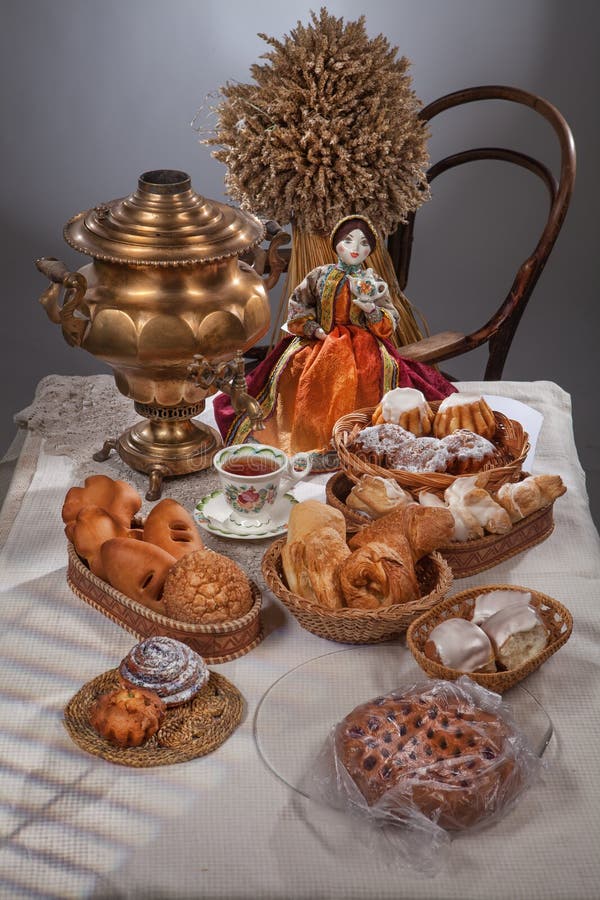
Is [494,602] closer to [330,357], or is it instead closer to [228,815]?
[228,815]

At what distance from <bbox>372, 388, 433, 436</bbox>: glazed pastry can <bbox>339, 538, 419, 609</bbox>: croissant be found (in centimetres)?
43

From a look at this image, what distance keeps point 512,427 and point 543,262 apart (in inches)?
30.7

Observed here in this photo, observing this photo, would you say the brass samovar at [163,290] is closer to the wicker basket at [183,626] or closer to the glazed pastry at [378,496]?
the glazed pastry at [378,496]

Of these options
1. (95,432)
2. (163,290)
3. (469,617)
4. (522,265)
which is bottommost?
(95,432)

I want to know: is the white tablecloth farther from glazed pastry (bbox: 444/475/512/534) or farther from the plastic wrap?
glazed pastry (bbox: 444/475/512/534)

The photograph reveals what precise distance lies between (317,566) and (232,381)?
0.42 metres

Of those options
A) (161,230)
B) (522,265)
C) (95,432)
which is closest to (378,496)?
(161,230)

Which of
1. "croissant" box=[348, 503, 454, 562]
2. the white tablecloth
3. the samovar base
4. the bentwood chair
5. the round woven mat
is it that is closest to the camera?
the white tablecloth

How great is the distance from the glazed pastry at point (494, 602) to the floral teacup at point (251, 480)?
40cm

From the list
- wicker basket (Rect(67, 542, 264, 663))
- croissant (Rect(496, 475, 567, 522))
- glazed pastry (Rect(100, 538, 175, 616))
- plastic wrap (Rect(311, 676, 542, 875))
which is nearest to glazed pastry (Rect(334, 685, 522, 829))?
plastic wrap (Rect(311, 676, 542, 875))

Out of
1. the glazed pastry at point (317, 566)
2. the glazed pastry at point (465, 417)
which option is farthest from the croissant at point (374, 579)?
the glazed pastry at point (465, 417)

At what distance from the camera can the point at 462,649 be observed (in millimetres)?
1308

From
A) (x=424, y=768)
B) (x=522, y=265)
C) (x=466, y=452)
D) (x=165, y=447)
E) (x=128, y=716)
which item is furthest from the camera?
(x=522, y=265)

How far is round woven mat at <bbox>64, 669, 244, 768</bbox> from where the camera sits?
4.00 ft
